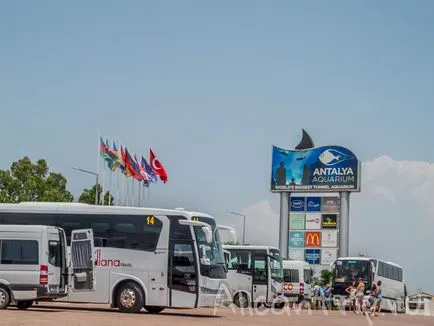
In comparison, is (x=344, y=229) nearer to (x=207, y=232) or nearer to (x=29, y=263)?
(x=207, y=232)

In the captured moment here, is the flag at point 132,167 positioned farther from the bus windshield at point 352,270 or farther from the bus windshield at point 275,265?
the bus windshield at point 275,265

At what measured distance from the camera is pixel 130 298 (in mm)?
27969

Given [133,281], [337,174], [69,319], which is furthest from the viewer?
[337,174]

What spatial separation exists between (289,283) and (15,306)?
87.8 ft

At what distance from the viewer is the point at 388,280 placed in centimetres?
5234

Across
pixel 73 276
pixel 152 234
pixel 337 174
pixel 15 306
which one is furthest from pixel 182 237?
pixel 337 174

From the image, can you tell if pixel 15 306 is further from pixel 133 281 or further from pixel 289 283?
pixel 289 283

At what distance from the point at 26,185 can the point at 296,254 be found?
21.1 metres

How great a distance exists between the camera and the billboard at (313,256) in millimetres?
67438

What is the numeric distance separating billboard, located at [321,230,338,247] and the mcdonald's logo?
38cm

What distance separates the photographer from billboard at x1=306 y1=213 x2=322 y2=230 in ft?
221

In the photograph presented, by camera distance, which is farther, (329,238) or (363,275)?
(329,238)

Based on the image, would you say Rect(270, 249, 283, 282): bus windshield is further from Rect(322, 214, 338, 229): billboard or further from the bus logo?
Rect(322, 214, 338, 229): billboard

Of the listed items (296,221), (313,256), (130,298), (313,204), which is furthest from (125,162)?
(130,298)
